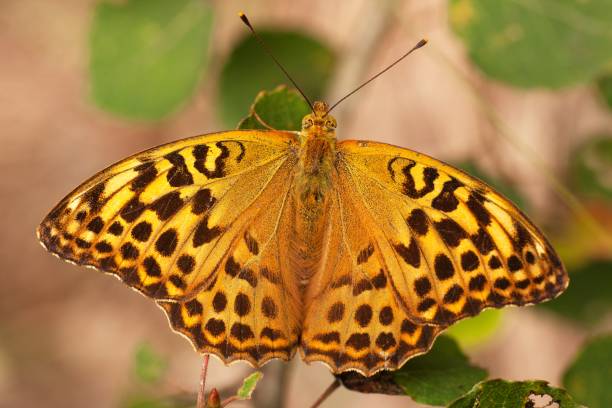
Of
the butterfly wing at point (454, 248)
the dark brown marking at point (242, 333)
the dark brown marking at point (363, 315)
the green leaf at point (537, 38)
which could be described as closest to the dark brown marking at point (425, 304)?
the butterfly wing at point (454, 248)

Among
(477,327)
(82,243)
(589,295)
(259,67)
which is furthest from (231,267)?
(589,295)

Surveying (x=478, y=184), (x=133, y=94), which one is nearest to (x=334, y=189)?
(x=478, y=184)

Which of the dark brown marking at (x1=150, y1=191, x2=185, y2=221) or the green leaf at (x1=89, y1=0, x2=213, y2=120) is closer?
the dark brown marking at (x1=150, y1=191, x2=185, y2=221)

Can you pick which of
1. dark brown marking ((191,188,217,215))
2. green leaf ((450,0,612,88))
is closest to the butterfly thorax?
dark brown marking ((191,188,217,215))

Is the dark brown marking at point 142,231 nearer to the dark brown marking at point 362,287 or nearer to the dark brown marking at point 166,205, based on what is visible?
the dark brown marking at point 166,205

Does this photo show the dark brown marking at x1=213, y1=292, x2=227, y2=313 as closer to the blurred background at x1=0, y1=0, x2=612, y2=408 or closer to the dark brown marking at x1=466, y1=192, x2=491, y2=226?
the blurred background at x1=0, y1=0, x2=612, y2=408
